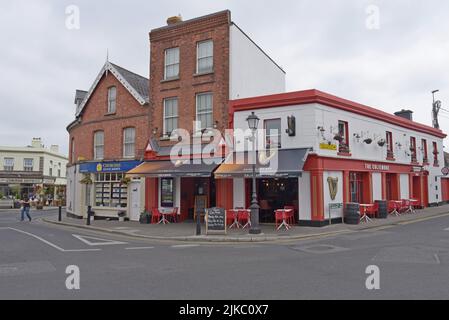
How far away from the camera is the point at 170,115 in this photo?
20.7 metres

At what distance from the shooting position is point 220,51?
1927 centimetres

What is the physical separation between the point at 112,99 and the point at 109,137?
2473mm

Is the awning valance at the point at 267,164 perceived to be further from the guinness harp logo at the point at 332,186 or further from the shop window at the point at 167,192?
the shop window at the point at 167,192

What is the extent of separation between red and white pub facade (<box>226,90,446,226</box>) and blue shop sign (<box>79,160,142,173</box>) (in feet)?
22.3

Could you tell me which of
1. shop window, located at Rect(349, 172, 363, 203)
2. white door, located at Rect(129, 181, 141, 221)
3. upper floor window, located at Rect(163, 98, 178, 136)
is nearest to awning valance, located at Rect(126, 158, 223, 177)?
white door, located at Rect(129, 181, 141, 221)

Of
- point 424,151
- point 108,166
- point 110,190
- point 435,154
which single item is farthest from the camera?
point 435,154

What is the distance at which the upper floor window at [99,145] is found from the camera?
2342 cm

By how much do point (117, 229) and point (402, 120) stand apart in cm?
1888

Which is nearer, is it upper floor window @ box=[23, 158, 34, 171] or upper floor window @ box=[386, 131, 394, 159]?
upper floor window @ box=[386, 131, 394, 159]

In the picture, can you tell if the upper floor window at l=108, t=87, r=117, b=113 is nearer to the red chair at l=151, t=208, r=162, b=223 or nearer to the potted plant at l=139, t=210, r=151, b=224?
the potted plant at l=139, t=210, r=151, b=224

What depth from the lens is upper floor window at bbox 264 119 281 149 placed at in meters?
17.8

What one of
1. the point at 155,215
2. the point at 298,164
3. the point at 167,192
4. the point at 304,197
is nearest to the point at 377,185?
the point at 304,197

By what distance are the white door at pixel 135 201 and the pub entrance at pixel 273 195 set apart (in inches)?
270

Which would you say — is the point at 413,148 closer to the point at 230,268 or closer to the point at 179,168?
the point at 179,168
